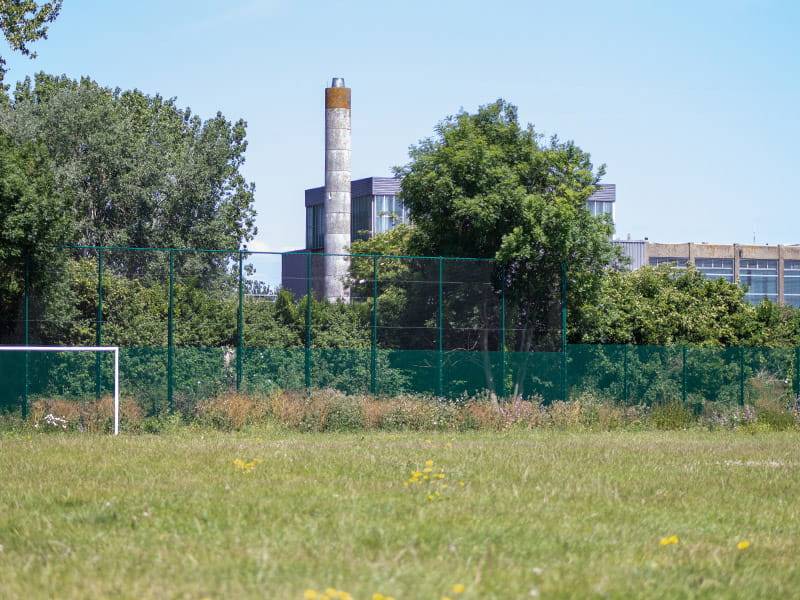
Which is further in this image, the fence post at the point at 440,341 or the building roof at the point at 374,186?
the building roof at the point at 374,186

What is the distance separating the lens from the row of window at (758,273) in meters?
108

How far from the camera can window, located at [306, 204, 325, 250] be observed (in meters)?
100

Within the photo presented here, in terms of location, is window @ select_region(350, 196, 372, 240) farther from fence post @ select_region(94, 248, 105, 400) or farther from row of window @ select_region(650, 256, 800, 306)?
fence post @ select_region(94, 248, 105, 400)

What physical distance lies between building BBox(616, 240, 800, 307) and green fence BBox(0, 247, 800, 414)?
77.0m

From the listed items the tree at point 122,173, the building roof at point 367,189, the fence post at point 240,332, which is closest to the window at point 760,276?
the building roof at point 367,189

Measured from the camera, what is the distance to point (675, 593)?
768 centimetres

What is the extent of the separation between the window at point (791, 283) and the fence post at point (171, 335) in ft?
321

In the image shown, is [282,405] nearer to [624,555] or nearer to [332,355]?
[332,355]

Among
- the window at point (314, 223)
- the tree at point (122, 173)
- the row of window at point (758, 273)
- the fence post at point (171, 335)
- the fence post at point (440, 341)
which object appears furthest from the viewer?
the row of window at point (758, 273)

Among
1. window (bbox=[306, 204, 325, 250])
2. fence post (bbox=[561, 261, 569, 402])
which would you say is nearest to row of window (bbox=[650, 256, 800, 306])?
window (bbox=[306, 204, 325, 250])

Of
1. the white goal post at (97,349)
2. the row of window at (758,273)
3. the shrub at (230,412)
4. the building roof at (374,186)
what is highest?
the building roof at (374,186)

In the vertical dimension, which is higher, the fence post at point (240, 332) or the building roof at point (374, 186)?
the building roof at point (374, 186)

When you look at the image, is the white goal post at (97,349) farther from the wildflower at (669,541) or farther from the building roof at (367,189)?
the building roof at (367,189)

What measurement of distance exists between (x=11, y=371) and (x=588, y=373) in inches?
526
